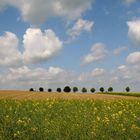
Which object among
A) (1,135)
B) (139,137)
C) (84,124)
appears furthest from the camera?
(84,124)

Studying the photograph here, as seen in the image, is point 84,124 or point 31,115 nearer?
point 84,124

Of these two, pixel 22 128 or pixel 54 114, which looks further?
pixel 54 114

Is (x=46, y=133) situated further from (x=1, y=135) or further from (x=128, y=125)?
(x=128, y=125)

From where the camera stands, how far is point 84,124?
12797mm

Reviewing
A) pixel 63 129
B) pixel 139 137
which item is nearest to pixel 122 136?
pixel 139 137

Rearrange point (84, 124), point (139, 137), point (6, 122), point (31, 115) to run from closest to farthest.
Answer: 1. point (139, 137)
2. point (84, 124)
3. point (6, 122)
4. point (31, 115)

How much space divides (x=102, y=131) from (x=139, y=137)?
129cm

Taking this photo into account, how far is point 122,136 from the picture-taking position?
11188mm

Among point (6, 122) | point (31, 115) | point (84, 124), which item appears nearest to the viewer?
point (84, 124)

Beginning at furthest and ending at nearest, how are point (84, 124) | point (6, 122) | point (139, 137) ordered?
1. point (6, 122)
2. point (84, 124)
3. point (139, 137)

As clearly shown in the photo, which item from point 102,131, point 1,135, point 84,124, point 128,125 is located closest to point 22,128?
point 1,135

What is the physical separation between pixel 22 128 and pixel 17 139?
4.01ft

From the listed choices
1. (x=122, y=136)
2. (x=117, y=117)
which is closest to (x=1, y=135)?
(x=122, y=136)

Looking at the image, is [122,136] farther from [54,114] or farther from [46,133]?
[54,114]
